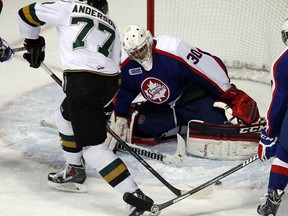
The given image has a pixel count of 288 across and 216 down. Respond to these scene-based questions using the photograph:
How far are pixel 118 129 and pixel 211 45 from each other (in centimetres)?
149

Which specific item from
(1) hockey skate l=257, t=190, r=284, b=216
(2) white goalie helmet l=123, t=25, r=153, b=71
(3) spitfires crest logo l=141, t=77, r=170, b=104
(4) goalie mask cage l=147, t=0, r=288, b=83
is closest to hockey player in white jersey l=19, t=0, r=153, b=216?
(2) white goalie helmet l=123, t=25, r=153, b=71

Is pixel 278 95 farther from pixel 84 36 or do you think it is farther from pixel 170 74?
pixel 170 74

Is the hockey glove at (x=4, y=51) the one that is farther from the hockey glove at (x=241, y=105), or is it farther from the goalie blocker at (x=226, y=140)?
the hockey glove at (x=241, y=105)

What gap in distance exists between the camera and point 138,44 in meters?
3.34

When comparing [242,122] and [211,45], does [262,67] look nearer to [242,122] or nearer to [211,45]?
[211,45]

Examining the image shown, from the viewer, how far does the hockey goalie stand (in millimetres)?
3482

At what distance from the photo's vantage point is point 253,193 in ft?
10.4

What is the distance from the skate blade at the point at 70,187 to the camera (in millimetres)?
3145

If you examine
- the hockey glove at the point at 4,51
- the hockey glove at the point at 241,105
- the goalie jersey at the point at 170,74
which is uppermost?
the hockey glove at the point at 4,51

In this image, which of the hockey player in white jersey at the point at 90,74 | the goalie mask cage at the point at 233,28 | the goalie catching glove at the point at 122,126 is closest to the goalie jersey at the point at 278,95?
the hockey player in white jersey at the point at 90,74

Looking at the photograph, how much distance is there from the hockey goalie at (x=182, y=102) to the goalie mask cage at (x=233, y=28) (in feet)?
2.44

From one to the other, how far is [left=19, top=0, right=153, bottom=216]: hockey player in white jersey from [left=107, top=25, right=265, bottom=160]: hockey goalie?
0.43 m

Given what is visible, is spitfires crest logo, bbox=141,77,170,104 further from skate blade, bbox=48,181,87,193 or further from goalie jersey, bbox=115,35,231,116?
skate blade, bbox=48,181,87,193

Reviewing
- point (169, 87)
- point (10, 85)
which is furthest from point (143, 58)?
point (10, 85)
